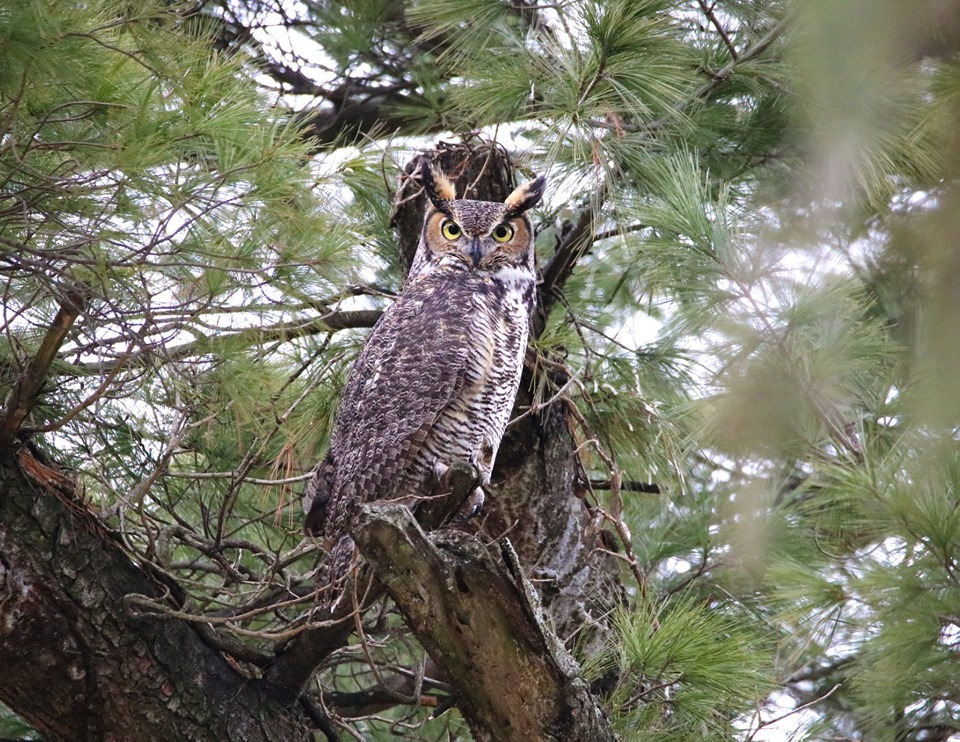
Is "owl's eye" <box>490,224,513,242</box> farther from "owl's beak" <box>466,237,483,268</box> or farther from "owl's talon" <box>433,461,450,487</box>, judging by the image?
"owl's talon" <box>433,461,450,487</box>

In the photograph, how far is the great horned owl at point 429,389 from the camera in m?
2.63

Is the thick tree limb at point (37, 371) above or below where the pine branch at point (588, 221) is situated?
below

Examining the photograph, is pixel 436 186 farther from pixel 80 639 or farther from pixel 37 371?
pixel 80 639

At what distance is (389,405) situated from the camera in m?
2.70

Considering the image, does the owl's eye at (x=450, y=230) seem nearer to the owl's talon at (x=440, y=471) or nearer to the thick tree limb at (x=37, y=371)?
the owl's talon at (x=440, y=471)

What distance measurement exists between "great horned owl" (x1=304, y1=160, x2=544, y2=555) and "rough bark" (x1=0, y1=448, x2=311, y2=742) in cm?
51

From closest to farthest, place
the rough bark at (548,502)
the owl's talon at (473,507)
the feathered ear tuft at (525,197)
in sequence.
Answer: the owl's talon at (473,507)
the rough bark at (548,502)
the feathered ear tuft at (525,197)

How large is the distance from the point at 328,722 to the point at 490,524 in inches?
29.3

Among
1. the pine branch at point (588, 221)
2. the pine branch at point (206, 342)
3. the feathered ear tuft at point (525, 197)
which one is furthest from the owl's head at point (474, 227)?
the pine branch at point (206, 342)

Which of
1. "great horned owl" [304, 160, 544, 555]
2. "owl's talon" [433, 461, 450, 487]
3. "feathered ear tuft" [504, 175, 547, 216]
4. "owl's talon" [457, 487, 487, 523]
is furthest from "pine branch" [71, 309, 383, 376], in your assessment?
"feathered ear tuft" [504, 175, 547, 216]

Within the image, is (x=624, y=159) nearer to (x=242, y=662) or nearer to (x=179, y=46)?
(x=179, y=46)

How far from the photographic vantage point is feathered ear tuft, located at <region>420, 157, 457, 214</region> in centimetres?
296

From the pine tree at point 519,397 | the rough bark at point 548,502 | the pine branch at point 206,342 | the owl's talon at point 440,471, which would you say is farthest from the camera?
the rough bark at point 548,502

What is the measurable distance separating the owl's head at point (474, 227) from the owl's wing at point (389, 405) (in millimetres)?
209
